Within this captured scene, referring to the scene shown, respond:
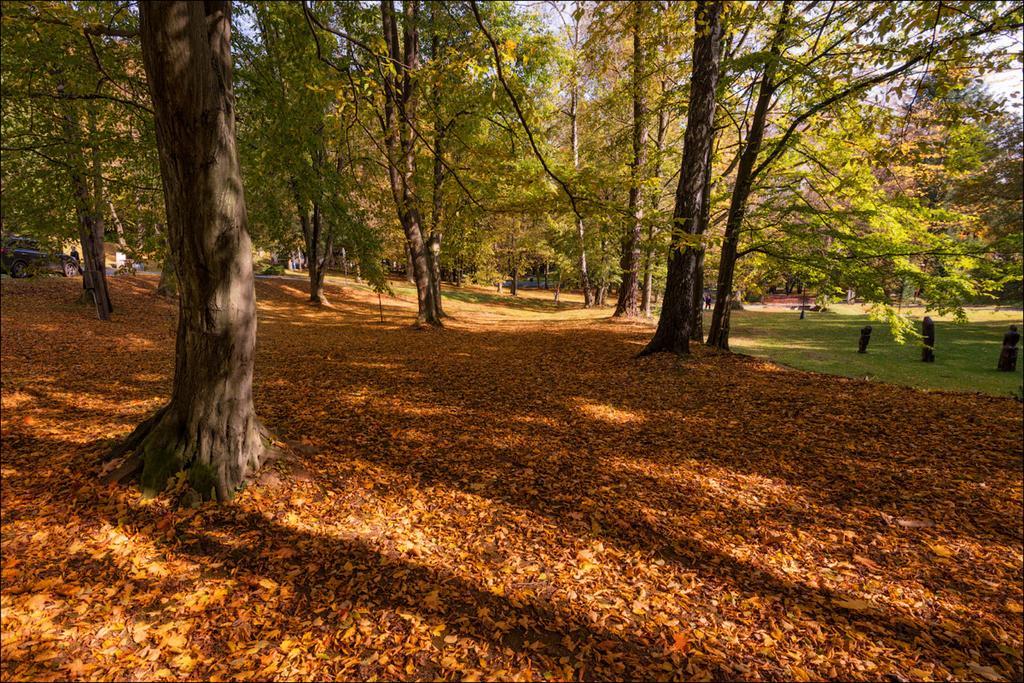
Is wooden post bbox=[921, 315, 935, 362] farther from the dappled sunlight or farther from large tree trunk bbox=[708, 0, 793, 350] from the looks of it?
the dappled sunlight

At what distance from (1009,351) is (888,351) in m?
3.63

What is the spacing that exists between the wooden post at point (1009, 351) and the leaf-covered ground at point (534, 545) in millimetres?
6724

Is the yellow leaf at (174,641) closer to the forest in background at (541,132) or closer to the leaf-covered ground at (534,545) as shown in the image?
the leaf-covered ground at (534,545)

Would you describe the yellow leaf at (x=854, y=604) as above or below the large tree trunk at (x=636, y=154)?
below

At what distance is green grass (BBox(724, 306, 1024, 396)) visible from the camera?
10693 mm

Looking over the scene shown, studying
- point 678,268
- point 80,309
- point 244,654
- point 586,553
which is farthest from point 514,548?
point 80,309

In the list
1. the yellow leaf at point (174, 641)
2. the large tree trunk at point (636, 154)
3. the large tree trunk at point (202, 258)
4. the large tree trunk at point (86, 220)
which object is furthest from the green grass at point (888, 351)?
the large tree trunk at point (86, 220)

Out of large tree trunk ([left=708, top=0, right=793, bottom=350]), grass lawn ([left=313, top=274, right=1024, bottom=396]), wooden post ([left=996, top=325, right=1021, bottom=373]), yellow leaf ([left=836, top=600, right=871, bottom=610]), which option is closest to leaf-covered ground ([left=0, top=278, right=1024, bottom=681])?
yellow leaf ([left=836, top=600, right=871, bottom=610])

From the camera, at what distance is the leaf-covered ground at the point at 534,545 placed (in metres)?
2.69

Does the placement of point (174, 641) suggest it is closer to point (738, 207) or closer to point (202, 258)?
point (202, 258)

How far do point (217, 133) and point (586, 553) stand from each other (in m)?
4.56

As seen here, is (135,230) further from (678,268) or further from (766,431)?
(766,431)

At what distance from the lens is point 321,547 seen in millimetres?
3514

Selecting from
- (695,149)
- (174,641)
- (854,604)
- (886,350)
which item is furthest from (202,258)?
(886,350)
